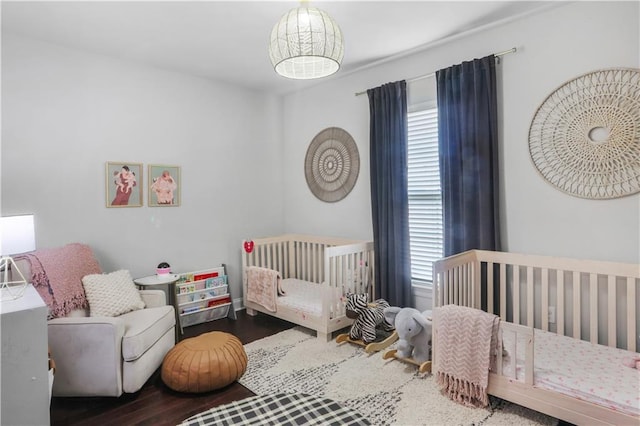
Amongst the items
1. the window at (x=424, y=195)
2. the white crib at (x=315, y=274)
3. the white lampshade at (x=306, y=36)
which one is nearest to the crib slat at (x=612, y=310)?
the window at (x=424, y=195)

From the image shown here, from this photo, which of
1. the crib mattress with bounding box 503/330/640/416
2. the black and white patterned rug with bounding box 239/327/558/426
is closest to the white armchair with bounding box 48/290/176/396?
the black and white patterned rug with bounding box 239/327/558/426

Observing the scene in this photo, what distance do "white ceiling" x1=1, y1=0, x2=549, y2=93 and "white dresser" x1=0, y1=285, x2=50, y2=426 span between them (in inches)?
78.1

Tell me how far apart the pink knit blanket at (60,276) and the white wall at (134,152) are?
322 millimetres

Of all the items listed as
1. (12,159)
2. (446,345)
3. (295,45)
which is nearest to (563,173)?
(446,345)

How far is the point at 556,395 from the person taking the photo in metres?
1.88

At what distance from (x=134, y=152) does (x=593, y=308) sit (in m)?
3.86

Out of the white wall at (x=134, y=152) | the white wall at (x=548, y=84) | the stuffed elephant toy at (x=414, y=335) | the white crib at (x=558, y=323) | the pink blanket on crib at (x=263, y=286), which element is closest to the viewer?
the white crib at (x=558, y=323)

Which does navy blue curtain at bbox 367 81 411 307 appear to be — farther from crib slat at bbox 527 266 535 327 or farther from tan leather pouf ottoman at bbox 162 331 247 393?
tan leather pouf ottoman at bbox 162 331 247 393

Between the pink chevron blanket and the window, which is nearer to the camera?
the pink chevron blanket

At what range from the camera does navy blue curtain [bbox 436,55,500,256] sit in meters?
2.82

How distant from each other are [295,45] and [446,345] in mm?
1920

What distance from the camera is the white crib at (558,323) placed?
1829 mm

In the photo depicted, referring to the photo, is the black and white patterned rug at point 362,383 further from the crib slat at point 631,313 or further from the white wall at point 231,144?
the white wall at point 231,144

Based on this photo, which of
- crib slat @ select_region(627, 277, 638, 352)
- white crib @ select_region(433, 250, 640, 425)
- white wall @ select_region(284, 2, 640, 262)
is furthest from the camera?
white wall @ select_region(284, 2, 640, 262)
